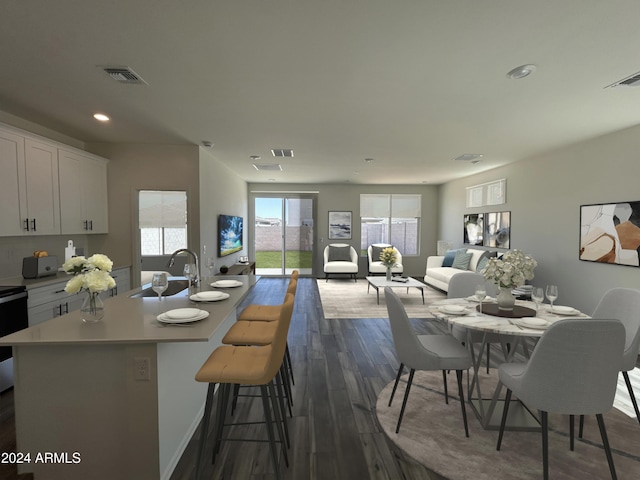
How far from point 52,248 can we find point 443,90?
4.96m

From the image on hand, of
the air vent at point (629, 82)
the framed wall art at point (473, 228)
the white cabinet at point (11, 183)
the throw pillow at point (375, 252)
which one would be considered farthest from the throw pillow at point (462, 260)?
the white cabinet at point (11, 183)

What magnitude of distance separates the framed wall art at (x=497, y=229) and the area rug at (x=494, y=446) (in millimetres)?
4132

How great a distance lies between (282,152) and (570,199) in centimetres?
440

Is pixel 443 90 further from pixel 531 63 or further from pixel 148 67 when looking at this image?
pixel 148 67

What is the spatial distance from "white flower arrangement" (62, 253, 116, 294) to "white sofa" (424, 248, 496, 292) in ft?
19.2

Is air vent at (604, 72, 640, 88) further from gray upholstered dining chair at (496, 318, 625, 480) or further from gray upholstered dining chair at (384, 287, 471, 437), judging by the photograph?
gray upholstered dining chair at (384, 287, 471, 437)

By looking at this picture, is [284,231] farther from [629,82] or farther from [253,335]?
[629,82]

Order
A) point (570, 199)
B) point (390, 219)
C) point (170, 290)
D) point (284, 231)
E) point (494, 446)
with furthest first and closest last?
point (390, 219)
point (284, 231)
point (570, 199)
point (170, 290)
point (494, 446)

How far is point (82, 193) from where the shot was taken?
4.20m

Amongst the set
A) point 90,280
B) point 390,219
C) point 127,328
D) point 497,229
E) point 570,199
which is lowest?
point 127,328

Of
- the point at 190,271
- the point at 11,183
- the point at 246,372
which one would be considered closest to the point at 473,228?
the point at 190,271

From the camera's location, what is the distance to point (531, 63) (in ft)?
7.66

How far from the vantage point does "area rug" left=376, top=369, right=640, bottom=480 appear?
1.83 metres

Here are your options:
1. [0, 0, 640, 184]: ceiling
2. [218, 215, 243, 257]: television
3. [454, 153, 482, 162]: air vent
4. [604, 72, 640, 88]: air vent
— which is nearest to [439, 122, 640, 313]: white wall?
[0, 0, 640, 184]: ceiling
